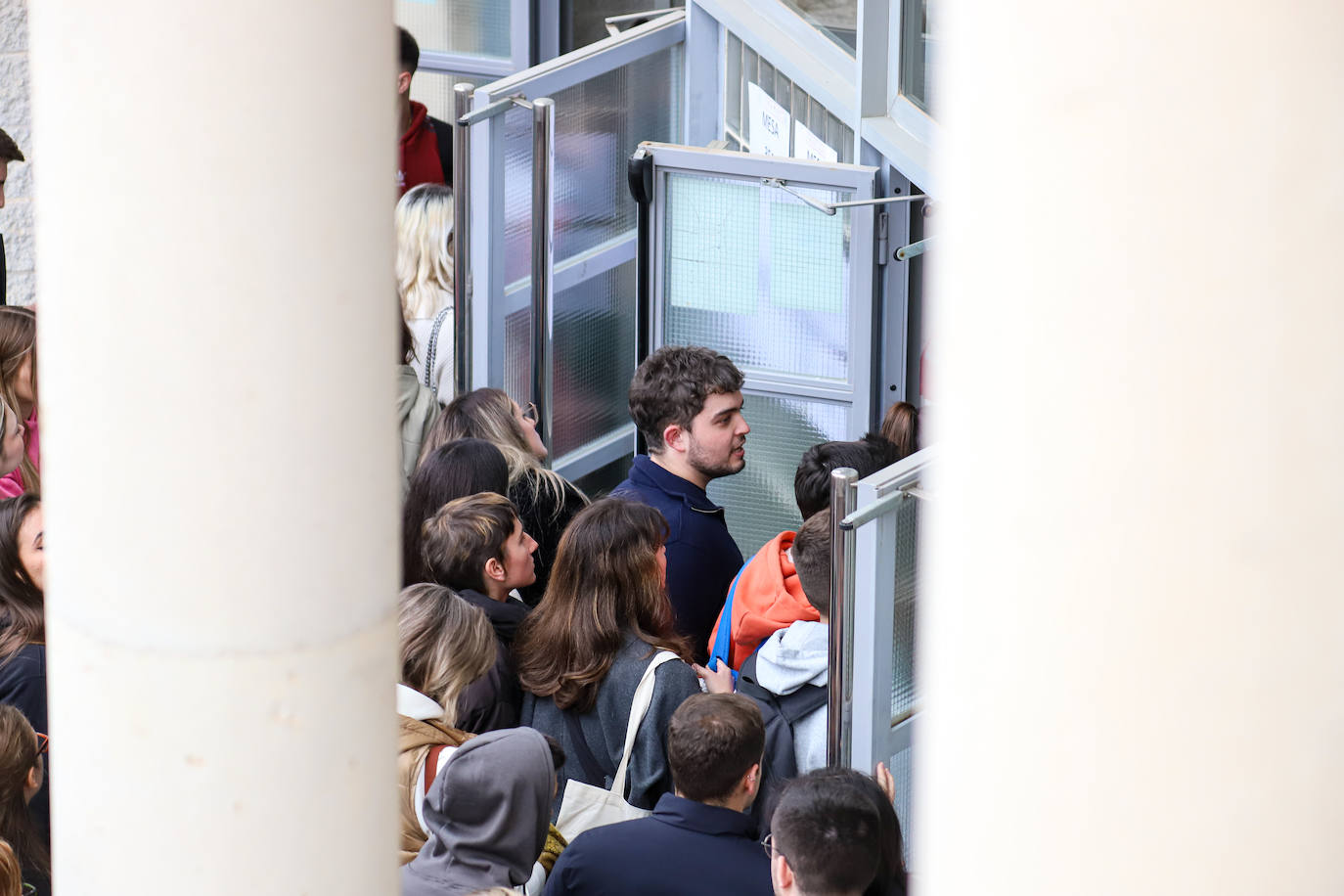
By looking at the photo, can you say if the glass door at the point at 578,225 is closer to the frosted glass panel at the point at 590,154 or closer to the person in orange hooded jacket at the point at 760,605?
the frosted glass panel at the point at 590,154

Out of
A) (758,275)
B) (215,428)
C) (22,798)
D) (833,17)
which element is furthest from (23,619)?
(833,17)

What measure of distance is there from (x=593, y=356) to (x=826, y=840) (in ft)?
10.6

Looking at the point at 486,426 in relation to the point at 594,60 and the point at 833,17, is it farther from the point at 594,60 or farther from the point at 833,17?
the point at 833,17

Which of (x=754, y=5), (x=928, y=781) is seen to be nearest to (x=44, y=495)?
(x=928, y=781)

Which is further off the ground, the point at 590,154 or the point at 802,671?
the point at 590,154

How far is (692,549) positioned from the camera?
4.11 meters

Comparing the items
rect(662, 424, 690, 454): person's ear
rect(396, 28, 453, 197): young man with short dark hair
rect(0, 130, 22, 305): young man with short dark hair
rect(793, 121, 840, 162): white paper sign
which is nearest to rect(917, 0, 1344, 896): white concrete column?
rect(662, 424, 690, 454): person's ear

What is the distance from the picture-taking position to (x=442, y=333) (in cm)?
543

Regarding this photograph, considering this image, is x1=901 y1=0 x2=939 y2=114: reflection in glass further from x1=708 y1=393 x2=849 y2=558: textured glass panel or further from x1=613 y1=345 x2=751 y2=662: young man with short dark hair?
x1=613 y1=345 x2=751 y2=662: young man with short dark hair

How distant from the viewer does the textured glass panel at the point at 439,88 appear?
8.23m

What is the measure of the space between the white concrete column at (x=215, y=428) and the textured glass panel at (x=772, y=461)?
150 inches

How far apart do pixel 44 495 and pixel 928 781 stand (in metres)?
0.83

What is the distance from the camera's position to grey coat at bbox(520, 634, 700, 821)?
3271mm

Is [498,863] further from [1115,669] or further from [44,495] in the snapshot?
[1115,669]
